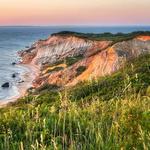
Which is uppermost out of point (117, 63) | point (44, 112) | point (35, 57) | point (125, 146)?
point (125, 146)

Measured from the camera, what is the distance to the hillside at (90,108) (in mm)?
6273

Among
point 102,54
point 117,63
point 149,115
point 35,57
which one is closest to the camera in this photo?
point 149,115

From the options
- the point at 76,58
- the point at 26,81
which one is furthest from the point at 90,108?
the point at 76,58

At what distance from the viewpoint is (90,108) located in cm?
859

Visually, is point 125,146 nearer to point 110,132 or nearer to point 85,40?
point 110,132

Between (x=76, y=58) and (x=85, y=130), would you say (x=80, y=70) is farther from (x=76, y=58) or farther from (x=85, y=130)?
(x=85, y=130)

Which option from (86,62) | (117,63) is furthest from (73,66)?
(117,63)

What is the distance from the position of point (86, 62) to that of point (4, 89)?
12646mm

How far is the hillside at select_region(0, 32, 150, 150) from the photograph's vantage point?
6273 millimetres

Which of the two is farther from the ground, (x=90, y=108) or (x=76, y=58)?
(x=90, y=108)

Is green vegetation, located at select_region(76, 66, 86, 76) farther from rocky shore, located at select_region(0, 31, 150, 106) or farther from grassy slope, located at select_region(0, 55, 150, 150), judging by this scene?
grassy slope, located at select_region(0, 55, 150, 150)

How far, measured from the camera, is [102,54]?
187 ft

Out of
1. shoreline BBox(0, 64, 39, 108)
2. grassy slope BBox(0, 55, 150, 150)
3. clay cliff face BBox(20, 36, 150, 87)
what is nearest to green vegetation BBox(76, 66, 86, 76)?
clay cliff face BBox(20, 36, 150, 87)

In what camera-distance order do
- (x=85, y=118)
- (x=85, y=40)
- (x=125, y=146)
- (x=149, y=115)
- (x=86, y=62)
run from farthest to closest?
(x=85, y=40), (x=86, y=62), (x=85, y=118), (x=149, y=115), (x=125, y=146)
